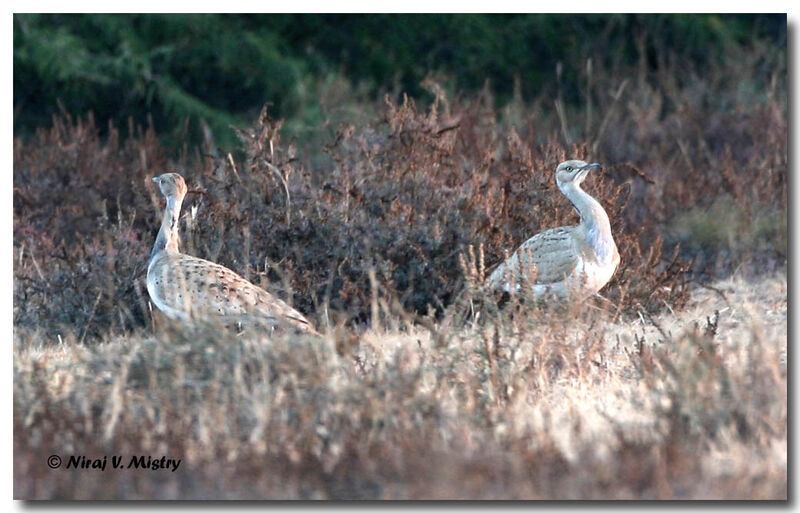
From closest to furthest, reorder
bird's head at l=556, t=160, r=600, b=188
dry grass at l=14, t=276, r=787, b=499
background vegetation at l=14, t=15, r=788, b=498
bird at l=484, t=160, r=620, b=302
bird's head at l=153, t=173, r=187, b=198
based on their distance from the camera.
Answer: dry grass at l=14, t=276, r=787, b=499 → background vegetation at l=14, t=15, r=788, b=498 → bird at l=484, t=160, r=620, b=302 → bird's head at l=556, t=160, r=600, b=188 → bird's head at l=153, t=173, r=187, b=198

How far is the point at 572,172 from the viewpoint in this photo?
6.05m

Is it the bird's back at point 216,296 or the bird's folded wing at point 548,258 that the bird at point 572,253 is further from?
the bird's back at point 216,296

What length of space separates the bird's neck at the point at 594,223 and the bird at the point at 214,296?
151 cm

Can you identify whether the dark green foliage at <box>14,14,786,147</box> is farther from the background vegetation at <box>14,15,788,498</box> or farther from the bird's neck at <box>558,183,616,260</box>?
the bird's neck at <box>558,183,616,260</box>

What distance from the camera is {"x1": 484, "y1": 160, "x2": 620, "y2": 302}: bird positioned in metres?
5.72

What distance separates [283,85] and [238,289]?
245 inches

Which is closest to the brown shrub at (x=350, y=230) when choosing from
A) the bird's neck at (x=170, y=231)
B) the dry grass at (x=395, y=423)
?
the bird's neck at (x=170, y=231)

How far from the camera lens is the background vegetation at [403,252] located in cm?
393

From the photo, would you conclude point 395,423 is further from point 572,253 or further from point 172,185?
point 172,185

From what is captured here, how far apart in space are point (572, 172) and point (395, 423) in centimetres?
246

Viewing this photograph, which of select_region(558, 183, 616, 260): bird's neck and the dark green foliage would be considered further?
the dark green foliage

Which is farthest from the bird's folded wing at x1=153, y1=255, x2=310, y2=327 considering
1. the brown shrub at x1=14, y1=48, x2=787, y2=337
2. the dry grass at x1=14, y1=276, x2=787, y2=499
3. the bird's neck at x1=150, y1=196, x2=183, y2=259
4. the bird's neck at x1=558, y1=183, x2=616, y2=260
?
the bird's neck at x1=558, y1=183, x2=616, y2=260

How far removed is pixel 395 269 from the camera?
6.29m

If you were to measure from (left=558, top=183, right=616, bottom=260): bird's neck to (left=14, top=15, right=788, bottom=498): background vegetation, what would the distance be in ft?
1.12
